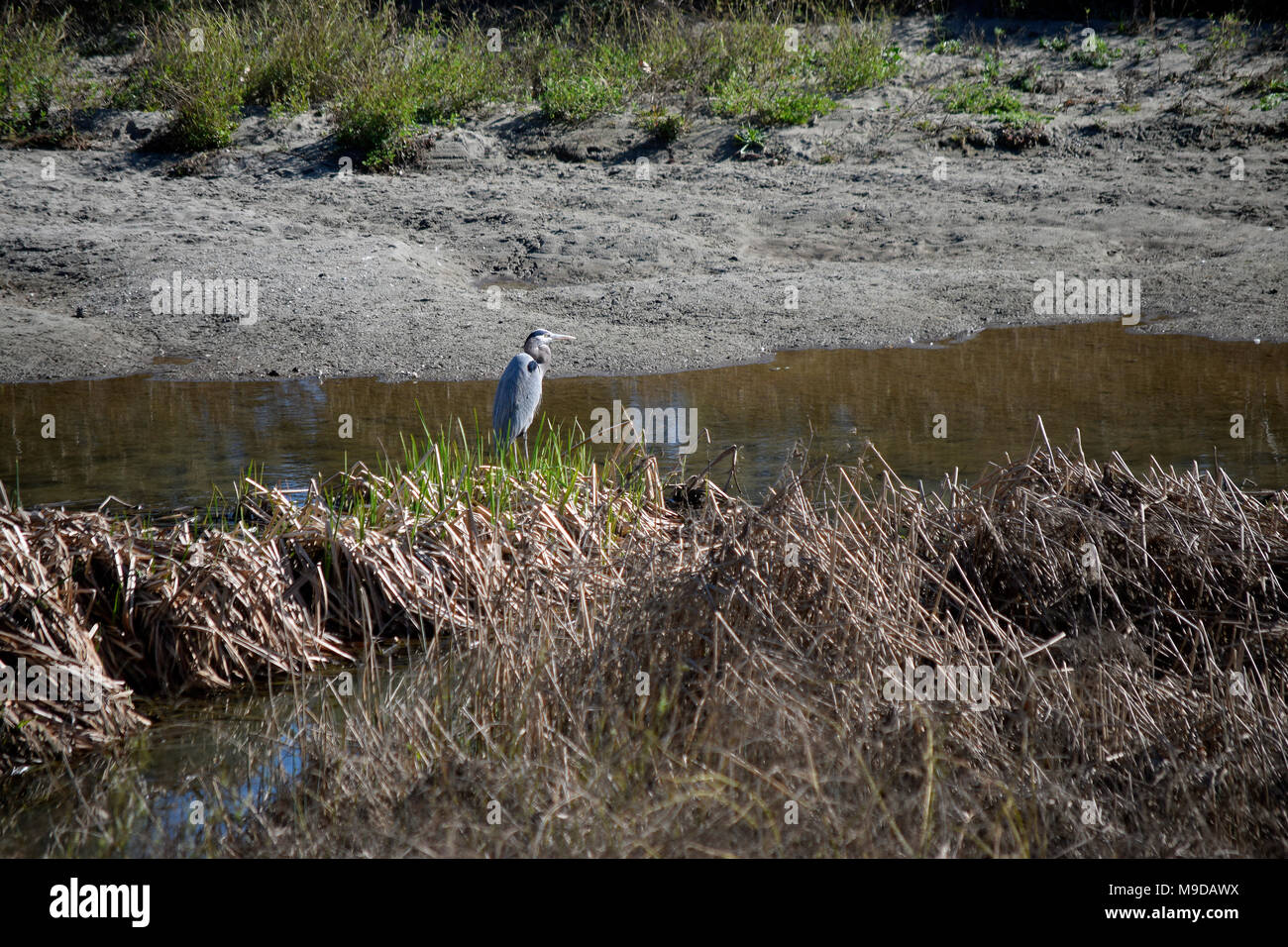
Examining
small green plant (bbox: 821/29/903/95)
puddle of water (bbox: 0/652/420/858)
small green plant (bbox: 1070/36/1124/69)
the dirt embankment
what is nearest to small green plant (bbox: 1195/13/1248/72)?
the dirt embankment

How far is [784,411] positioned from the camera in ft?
24.8

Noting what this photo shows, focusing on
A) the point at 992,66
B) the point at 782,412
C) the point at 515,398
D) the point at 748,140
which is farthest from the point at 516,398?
the point at 992,66

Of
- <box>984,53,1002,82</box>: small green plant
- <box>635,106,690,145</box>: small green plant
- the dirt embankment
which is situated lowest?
the dirt embankment

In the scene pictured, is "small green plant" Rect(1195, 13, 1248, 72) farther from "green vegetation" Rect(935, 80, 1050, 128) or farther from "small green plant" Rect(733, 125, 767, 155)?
"small green plant" Rect(733, 125, 767, 155)

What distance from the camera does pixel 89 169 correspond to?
38.5 feet

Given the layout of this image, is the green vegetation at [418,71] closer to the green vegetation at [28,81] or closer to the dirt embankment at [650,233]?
the green vegetation at [28,81]

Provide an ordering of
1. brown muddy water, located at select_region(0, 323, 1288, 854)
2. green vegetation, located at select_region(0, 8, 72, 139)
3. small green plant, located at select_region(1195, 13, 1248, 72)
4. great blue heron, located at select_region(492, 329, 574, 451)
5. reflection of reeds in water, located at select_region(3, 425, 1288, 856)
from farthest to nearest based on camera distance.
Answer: small green plant, located at select_region(1195, 13, 1248, 72) < green vegetation, located at select_region(0, 8, 72, 139) < great blue heron, located at select_region(492, 329, 574, 451) < brown muddy water, located at select_region(0, 323, 1288, 854) < reflection of reeds in water, located at select_region(3, 425, 1288, 856)

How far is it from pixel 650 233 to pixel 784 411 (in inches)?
157

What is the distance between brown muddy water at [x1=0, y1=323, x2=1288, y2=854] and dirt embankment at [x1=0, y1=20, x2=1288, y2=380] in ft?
1.54

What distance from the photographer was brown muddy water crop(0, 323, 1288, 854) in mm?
6359

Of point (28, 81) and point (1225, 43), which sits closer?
point (28, 81)

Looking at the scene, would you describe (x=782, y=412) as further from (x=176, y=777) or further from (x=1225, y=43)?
(x=1225, y=43)
